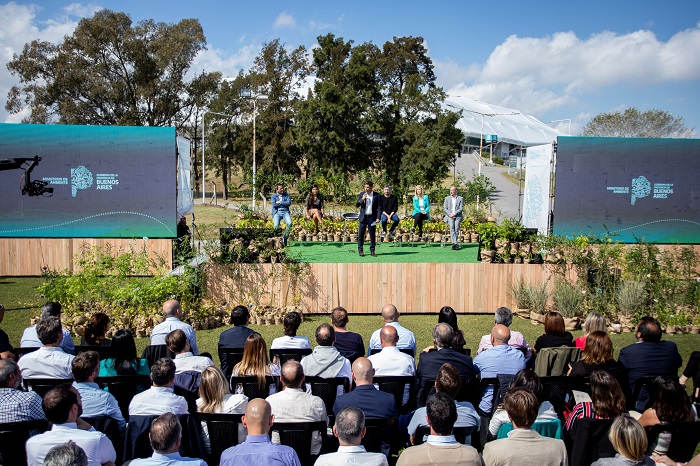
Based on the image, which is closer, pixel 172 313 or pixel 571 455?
pixel 571 455

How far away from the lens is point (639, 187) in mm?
17156

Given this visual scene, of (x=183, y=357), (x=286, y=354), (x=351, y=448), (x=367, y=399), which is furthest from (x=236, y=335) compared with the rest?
(x=351, y=448)

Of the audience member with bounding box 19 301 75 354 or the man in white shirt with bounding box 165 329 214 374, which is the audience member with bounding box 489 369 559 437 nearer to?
the man in white shirt with bounding box 165 329 214 374

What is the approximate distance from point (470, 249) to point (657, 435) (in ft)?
40.6

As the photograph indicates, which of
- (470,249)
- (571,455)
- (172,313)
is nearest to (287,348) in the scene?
(172,313)

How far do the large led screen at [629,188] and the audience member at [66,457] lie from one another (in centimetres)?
1581

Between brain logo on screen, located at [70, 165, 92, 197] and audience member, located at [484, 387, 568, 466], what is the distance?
45.2 ft

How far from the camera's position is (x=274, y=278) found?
1020 cm

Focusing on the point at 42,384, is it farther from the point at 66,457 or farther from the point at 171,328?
the point at 66,457

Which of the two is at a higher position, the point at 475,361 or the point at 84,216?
the point at 84,216

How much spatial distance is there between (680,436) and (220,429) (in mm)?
3313

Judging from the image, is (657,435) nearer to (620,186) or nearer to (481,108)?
(620,186)

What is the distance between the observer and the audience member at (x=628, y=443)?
3312 mm

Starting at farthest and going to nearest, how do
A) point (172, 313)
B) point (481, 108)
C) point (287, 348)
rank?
point (481, 108) < point (172, 313) < point (287, 348)
